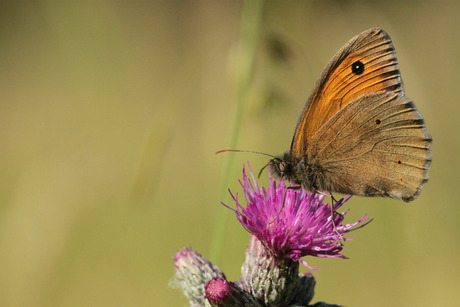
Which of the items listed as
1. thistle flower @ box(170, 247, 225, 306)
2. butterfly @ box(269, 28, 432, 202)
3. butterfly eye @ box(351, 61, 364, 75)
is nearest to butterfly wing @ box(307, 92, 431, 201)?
butterfly @ box(269, 28, 432, 202)

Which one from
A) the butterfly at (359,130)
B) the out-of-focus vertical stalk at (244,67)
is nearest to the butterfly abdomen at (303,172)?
the butterfly at (359,130)

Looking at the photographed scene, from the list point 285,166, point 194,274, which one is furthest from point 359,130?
point 194,274

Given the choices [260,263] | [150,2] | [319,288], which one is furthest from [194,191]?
[150,2]

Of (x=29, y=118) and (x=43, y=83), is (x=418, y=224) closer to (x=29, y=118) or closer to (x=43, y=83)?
(x=29, y=118)

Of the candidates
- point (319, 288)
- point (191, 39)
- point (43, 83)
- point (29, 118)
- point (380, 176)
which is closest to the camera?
point (380, 176)

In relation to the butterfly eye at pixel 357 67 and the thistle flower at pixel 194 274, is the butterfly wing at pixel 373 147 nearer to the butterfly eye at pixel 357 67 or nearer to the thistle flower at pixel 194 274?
the butterfly eye at pixel 357 67

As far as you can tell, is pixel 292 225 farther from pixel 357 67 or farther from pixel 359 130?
pixel 357 67

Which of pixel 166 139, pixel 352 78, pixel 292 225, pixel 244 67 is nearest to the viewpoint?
pixel 292 225
